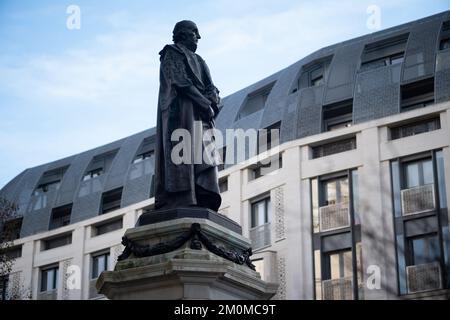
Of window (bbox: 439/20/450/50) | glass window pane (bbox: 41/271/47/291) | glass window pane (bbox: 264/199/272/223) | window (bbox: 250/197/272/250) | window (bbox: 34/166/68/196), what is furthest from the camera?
window (bbox: 34/166/68/196)

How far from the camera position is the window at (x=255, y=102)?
2324 inches

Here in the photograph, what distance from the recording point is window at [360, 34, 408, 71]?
174 feet

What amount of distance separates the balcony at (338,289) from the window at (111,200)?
17.7 meters

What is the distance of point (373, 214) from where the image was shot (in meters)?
49.6

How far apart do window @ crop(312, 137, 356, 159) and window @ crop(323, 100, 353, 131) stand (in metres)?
0.86

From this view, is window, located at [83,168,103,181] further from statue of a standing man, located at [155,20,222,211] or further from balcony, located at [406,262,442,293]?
statue of a standing man, located at [155,20,222,211]

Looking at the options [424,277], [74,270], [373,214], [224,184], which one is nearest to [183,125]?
[424,277]

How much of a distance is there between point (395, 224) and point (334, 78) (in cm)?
925

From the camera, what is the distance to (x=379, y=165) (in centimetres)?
5050

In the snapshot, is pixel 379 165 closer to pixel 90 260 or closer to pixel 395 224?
pixel 395 224

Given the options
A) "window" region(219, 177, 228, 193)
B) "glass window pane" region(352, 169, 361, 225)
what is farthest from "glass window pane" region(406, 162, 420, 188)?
"window" region(219, 177, 228, 193)

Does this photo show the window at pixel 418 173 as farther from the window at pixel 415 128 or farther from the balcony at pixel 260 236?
the balcony at pixel 260 236

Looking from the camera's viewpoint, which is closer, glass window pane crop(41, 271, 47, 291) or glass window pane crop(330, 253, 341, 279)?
glass window pane crop(330, 253, 341, 279)

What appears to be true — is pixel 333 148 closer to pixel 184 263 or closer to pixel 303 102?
pixel 303 102
